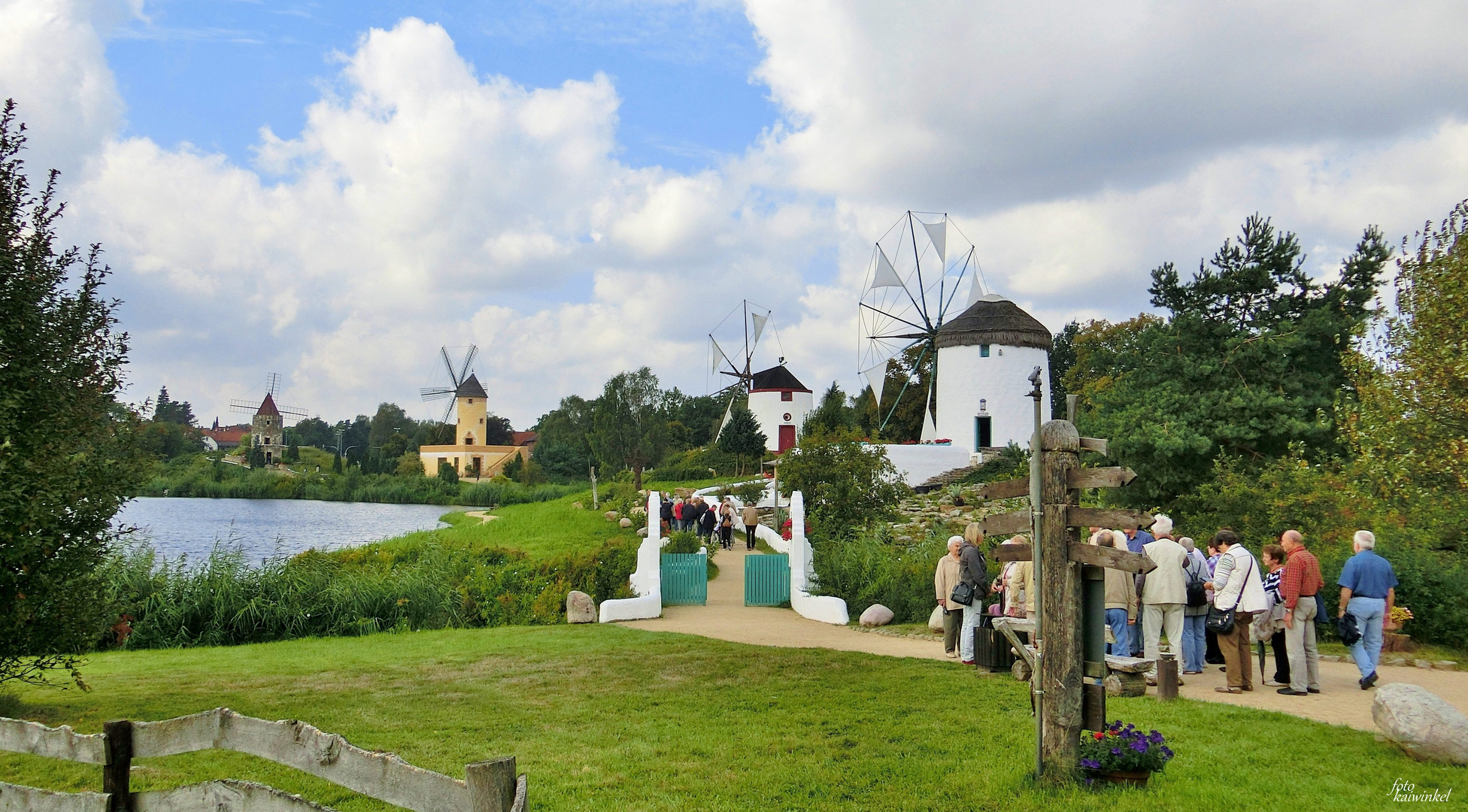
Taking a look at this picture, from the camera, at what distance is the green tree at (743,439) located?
189ft

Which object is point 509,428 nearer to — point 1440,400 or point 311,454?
point 311,454

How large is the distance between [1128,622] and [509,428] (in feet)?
331

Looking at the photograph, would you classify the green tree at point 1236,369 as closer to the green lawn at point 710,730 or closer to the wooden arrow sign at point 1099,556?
the green lawn at point 710,730

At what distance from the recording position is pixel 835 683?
1106 centimetres

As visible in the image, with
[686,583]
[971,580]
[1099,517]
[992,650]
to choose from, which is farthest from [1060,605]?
[686,583]

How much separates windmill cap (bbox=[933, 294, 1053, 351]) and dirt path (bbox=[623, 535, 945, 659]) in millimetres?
26421

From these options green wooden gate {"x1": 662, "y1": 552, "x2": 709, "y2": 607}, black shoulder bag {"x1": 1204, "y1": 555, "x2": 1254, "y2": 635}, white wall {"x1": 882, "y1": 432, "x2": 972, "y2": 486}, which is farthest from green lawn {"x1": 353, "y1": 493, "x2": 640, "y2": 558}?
black shoulder bag {"x1": 1204, "y1": 555, "x2": 1254, "y2": 635}

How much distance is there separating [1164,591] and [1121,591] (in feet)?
1.45

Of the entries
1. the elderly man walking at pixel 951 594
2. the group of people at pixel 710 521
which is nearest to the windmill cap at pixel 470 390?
the group of people at pixel 710 521

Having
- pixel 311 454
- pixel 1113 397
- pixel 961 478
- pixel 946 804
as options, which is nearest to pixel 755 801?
pixel 946 804

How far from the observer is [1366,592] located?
33.0 ft

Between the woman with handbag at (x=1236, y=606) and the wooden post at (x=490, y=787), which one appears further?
the woman with handbag at (x=1236, y=606)

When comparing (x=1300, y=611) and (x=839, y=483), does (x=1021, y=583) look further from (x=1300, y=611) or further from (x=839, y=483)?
(x=839, y=483)

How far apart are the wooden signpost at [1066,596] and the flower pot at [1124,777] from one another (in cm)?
22
